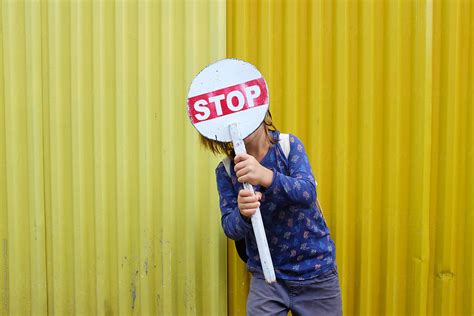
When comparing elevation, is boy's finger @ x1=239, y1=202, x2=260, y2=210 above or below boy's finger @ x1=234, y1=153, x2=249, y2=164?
below

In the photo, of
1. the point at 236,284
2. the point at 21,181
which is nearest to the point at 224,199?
the point at 236,284

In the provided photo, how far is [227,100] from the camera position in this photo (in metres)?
2.17

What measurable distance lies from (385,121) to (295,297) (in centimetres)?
112

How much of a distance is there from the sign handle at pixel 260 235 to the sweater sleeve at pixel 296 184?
4.7 inches

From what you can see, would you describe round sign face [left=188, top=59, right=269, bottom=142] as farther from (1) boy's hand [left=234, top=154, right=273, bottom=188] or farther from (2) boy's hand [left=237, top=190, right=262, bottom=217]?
(2) boy's hand [left=237, top=190, right=262, bottom=217]

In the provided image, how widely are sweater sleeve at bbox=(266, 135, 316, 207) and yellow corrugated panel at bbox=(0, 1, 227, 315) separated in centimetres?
77

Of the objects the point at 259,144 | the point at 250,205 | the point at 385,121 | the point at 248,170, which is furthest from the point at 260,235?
the point at 385,121

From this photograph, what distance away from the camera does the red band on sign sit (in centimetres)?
217

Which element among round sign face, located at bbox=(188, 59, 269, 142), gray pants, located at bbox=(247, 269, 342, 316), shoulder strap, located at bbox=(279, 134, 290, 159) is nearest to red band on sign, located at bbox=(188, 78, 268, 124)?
round sign face, located at bbox=(188, 59, 269, 142)

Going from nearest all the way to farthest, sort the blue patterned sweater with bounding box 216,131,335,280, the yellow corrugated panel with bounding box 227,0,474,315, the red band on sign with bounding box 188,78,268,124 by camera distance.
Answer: the red band on sign with bounding box 188,78,268,124 → the blue patterned sweater with bounding box 216,131,335,280 → the yellow corrugated panel with bounding box 227,0,474,315

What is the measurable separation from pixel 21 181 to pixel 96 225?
48 centimetres

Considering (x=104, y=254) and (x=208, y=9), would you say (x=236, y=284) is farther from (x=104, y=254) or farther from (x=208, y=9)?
(x=208, y=9)

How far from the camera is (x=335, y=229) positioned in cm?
302

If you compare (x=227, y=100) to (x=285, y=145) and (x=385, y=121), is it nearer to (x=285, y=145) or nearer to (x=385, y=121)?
(x=285, y=145)
